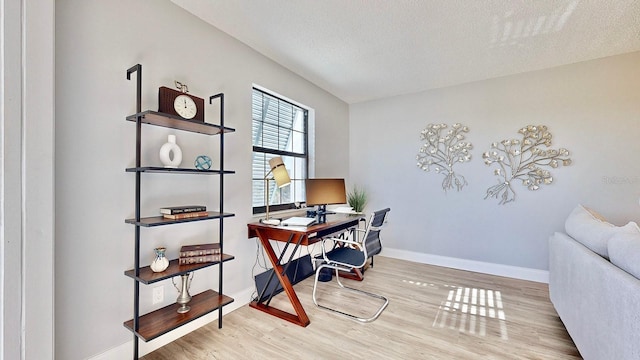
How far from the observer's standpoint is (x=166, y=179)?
187 centimetres

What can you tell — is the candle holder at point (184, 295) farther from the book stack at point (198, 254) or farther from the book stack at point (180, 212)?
the book stack at point (180, 212)

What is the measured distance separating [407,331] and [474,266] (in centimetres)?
193

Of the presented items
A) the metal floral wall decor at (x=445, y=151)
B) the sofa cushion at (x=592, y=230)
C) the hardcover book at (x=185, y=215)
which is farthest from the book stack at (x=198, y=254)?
the metal floral wall decor at (x=445, y=151)

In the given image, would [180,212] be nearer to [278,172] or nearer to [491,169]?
[278,172]

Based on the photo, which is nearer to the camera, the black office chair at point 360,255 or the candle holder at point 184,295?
the candle holder at point 184,295

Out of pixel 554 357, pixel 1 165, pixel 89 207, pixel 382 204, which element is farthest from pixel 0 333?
pixel 382 204

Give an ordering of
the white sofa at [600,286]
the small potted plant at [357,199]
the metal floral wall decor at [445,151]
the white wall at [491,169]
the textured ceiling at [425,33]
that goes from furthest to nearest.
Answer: the small potted plant at [357,199]
the metal floral wall decor at [445,151]
the white wall at [491,169]
the textured ceiling at [425,33]
the white sofa at [600,286]

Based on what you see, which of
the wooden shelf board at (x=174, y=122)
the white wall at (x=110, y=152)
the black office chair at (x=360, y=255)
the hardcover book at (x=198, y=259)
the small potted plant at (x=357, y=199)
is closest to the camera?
the white wall at (x=110, y=152)

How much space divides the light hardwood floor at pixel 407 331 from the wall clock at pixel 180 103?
163cm

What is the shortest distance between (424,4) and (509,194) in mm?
2531

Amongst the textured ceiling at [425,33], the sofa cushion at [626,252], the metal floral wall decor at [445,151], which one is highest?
the textured ceiling at [425,33]

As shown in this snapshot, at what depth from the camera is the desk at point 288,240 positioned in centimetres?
212

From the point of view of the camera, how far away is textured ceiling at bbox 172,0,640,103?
1.98m

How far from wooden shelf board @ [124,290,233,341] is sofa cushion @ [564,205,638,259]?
2476 mm
